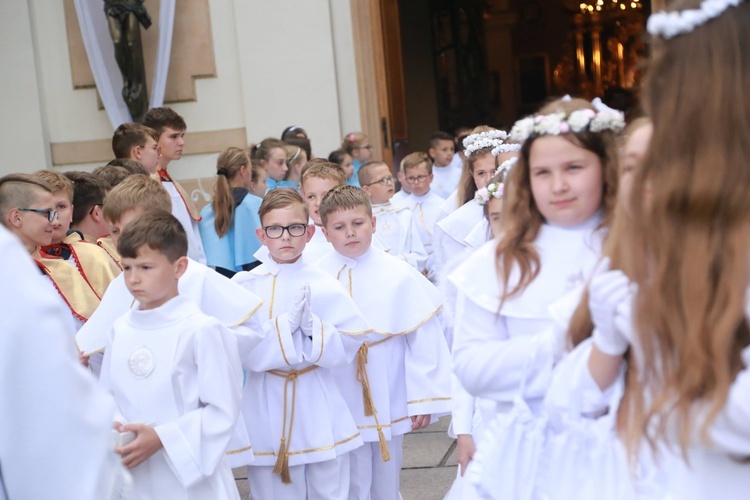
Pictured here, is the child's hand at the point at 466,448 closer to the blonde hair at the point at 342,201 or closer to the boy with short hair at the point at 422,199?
the blonde hair at the point at 342,201

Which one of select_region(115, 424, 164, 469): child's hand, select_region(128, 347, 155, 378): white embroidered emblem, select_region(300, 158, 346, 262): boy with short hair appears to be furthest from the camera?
select_region(300, 158, 346, 262): boy with short hair

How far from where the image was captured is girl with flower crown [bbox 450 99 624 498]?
2891 mm

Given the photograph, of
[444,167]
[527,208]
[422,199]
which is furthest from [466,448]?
[444,167]

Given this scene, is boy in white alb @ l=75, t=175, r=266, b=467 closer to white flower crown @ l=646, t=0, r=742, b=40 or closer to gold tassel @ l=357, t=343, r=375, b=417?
gold tassel @ l=357, t=343, r=375, b=417

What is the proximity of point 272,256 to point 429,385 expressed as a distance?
0.98 metres

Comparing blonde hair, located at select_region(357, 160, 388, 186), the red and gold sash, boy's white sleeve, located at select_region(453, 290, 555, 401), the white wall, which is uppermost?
the white wall

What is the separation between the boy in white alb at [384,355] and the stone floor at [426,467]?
1.82 ft

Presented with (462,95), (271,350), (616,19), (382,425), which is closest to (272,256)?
(271,350)

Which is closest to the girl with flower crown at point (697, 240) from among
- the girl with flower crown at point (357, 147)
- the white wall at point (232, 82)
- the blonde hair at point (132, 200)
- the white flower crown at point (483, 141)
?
the blonde hair at point (132, 200)


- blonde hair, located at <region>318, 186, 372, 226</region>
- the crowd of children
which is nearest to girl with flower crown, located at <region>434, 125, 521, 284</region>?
the crowd of children

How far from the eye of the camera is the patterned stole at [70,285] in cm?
518

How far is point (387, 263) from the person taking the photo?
552cm

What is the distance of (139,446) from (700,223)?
2.29 m

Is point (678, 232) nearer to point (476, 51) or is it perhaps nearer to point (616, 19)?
point (476, 51)
